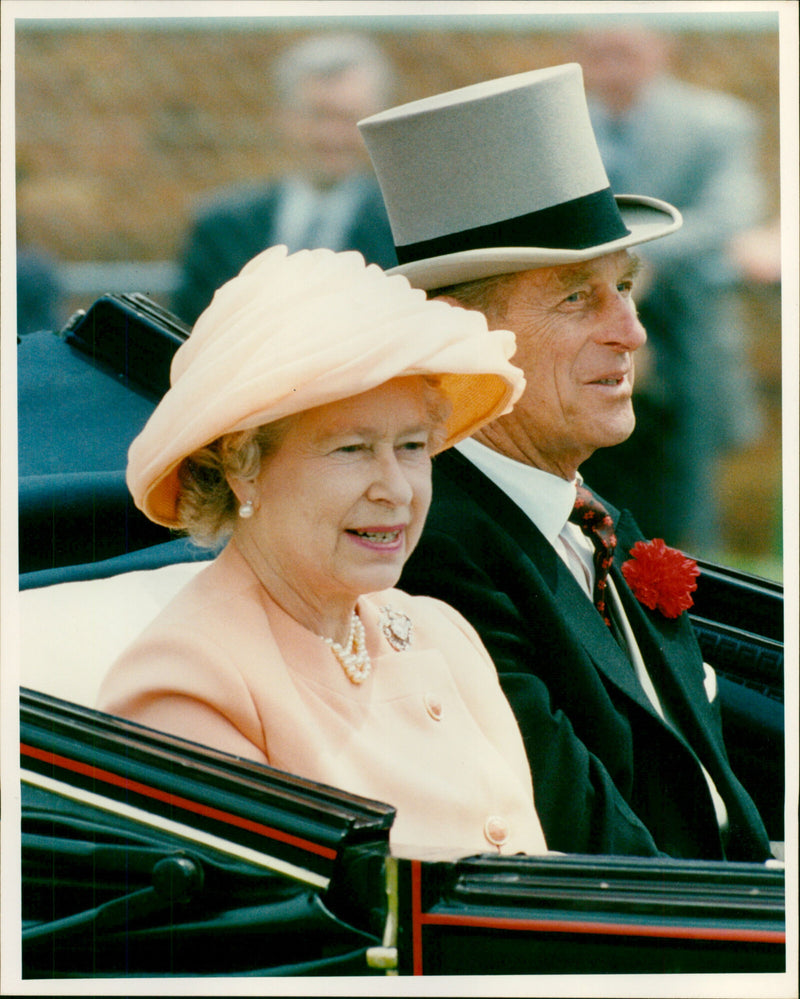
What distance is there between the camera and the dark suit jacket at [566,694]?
9.06 ft

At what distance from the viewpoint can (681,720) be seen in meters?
3.13

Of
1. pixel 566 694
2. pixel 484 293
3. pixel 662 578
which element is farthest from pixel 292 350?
pixel 662 578

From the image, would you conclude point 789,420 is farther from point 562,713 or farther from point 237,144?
point 237,144

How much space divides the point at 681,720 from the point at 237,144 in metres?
1.60

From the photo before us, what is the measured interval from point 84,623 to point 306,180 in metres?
1.10

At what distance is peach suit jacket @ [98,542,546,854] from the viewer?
2.34 meters

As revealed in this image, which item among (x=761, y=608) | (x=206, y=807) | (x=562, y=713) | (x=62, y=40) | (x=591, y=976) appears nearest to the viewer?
(x=206, y=807)

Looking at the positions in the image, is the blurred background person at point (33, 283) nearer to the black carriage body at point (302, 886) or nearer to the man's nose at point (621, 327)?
the black carriage body at point (302, 886)

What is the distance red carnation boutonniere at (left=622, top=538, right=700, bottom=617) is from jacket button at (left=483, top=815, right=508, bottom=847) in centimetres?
90

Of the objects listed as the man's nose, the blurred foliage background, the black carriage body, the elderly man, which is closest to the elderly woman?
the black carriage body

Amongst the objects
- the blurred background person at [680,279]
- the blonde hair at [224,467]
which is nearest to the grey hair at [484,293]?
the blurred background person at [680,279]

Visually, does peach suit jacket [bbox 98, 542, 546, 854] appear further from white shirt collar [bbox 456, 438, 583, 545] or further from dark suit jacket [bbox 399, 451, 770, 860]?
white shirt collar [bbox 456, 438, 583, 545]

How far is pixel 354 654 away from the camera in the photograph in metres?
2.55

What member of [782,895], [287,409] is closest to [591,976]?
[782,895]
